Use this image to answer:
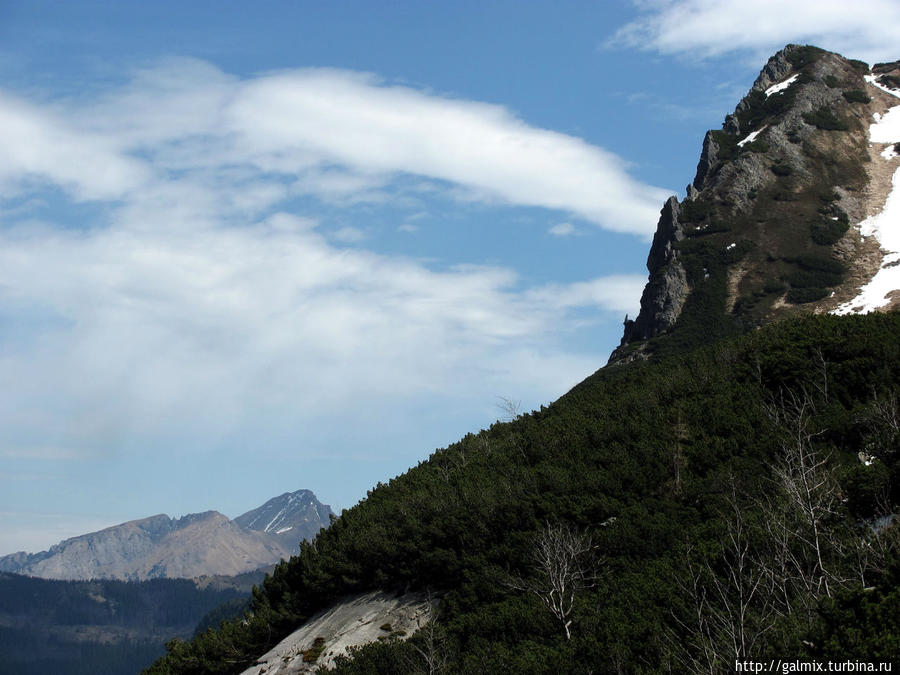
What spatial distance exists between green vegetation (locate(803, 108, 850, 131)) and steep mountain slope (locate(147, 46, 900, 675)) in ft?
339

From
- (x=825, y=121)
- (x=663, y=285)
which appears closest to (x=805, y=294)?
(x=663, y=285)

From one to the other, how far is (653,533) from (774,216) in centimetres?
10092

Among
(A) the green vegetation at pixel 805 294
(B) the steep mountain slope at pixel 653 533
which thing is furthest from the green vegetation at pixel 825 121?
(B) the steep mountain slope at pixel 653 533

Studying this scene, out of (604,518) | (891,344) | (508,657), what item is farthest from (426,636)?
(891,344)

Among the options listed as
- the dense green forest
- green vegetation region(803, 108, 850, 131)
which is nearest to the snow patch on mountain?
green vegetation region(803, 108, 850, 131)

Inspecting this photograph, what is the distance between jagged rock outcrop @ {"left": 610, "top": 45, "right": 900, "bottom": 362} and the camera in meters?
106

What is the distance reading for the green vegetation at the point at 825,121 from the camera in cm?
13862

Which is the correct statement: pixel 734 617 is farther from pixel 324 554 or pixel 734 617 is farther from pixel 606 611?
pixel 324 554

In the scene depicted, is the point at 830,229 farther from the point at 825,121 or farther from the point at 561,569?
the point at 561,569

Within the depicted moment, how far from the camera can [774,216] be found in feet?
400

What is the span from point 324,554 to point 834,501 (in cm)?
2637

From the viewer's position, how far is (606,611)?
27.0 m

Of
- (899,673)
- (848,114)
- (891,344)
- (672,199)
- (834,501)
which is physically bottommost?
(899,673)

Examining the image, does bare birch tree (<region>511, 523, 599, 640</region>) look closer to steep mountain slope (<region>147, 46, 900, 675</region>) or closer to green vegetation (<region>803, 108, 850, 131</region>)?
steep mountain slope (<region>147, 46, 900, 675</region>)
